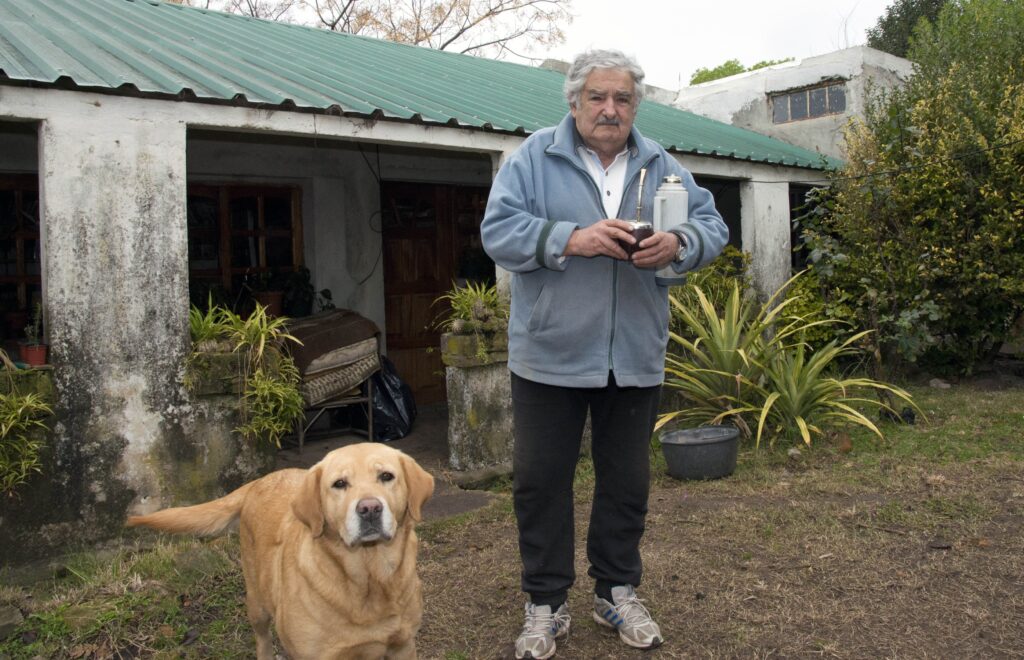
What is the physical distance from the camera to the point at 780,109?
12812mm

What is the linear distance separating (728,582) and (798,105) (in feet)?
33.4

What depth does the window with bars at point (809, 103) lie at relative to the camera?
1206 centimetres

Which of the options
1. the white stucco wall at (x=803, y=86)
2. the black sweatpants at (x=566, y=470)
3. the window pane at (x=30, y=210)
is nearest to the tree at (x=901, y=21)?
the white stucco wall at (x=803, y=86)

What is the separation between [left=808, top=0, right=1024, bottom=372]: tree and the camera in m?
8.55

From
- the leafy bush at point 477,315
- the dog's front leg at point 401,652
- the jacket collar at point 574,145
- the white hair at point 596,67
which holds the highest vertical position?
the white hair at point 596,67

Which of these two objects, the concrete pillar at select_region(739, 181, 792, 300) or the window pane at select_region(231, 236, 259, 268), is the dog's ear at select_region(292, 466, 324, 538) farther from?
the concrete pillar at select_region(739, 181, 792, 300)

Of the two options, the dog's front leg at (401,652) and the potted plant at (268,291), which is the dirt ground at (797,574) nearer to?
the dog's front leg at (401,652)

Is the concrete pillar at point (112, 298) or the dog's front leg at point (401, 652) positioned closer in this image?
the dog's front leg at point (401, 652)

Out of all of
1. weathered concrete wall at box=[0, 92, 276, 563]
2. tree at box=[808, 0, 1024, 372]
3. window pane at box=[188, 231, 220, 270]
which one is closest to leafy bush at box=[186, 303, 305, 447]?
weathered concrete wall at box=[0, 92, 276, 563]

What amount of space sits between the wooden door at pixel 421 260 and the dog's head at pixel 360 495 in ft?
21.2

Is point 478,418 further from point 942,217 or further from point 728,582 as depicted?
point 942,217

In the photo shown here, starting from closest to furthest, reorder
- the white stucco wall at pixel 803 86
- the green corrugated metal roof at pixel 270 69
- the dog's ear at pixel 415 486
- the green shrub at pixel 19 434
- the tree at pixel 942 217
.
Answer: the dog's ear at pixel 415 486 → the green shrub at pixel 19 434 → the green corrugated metal roof at pixel 270 69 → the tree at pixel 942 217 → the white stucco wall at pixel 803 86

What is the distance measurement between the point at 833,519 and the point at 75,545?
4.13m

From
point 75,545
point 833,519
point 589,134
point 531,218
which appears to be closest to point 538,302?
point 531,218
